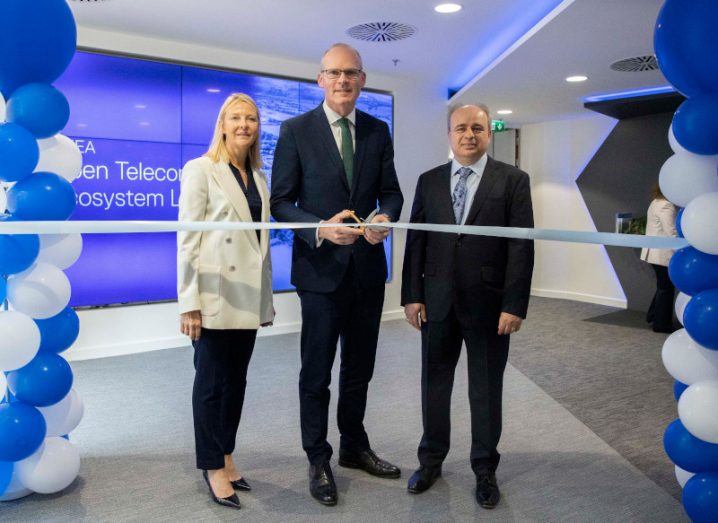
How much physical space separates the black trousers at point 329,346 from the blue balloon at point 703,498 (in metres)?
1.32

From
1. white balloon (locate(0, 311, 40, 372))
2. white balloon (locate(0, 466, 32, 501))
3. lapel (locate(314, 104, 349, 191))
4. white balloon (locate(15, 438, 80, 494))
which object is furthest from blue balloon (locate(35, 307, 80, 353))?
lapel (locate(314, 104, 349, 191))

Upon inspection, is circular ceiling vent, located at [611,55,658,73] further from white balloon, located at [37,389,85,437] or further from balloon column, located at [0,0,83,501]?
white balloon, located at [37,389,85,437]

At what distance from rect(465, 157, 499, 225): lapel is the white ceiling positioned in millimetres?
2113

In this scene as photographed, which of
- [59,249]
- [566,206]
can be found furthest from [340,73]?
[566,206]

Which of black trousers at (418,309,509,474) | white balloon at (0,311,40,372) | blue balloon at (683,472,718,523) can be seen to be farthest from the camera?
black trousers at (418,309,509,474)

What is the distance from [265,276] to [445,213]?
831 mm

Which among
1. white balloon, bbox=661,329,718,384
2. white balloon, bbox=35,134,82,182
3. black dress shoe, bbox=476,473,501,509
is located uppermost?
white balloon, bbox=35,134,82,182

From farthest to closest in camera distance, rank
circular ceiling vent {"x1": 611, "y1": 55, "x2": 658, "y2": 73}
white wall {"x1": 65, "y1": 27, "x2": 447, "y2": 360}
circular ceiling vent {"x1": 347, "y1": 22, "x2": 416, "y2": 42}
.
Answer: circular ceiling vent {"x1": 611, "y1": 55, "x2": 658, "y2": 73} → white wall {"x1": 65, "y1": 27, "x2": 447, "y2": 360} → circular ceiling vent {"x1": 347, "y1": 22, "x2": 416, "y2": 42}

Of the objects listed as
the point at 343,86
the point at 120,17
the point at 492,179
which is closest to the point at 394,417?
the point at 492,179

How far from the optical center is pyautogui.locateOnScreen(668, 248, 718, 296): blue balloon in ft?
6.00

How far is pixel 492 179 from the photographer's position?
250 centimetres

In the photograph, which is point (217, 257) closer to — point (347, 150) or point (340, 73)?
point (347, 150)

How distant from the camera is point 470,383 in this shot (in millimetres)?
2566

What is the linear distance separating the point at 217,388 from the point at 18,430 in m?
0.77
